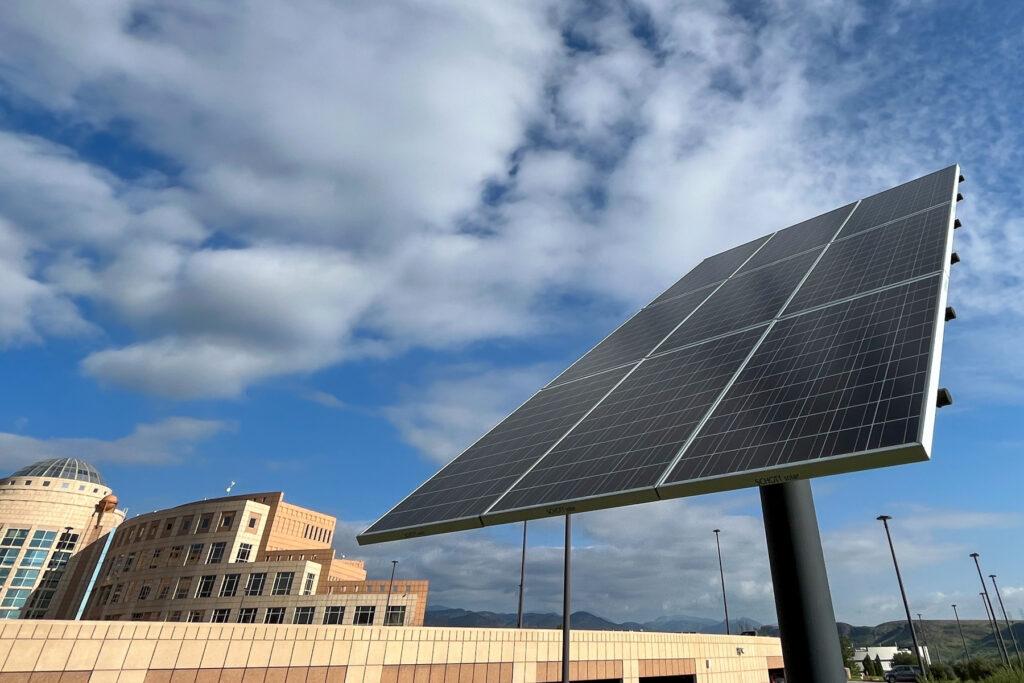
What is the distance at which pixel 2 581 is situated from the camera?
108 m

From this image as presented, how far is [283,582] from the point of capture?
72.5 meters

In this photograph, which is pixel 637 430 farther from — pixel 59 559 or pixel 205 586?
pixel 59 559

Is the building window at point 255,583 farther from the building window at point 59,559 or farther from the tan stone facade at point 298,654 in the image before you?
the building window at point 59,559

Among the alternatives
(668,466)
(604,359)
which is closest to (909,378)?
(668,466)

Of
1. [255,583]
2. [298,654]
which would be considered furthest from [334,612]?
[298,654]

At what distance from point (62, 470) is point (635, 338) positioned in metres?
153

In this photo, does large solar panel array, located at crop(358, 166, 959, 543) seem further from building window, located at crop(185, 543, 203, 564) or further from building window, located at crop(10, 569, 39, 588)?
building window, located at crop(10, 569, 39, 588)

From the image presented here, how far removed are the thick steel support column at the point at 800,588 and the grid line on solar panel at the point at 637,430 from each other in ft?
6.50

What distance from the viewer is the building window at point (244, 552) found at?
77.6 meters

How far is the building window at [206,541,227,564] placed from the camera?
7788 cm

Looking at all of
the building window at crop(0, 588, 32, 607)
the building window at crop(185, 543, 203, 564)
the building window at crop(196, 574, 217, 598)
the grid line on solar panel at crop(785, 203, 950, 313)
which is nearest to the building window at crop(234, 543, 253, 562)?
the building window at crop(196, 574, 217, 598)

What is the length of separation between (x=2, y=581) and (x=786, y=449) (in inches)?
5967

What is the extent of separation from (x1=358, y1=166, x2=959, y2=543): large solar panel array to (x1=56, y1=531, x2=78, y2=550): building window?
14226cm

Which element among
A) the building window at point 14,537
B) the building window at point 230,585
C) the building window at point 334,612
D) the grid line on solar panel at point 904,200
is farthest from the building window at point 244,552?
the grid line on solar panel at point 904,200
